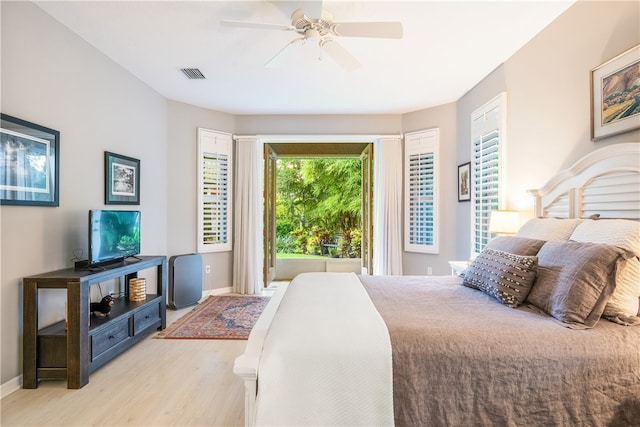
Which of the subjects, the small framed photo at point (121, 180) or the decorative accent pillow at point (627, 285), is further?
the small framed photo at point (121, 180)

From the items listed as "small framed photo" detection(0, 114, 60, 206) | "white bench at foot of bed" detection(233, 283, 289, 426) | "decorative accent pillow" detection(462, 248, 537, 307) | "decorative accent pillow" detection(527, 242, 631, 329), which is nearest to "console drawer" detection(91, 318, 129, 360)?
"small framed photo" detection(0, 114, 60, 206)

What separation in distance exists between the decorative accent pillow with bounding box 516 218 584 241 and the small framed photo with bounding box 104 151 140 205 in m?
3.75

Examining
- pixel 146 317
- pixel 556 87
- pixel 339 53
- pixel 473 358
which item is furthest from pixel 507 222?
pixel 146 317

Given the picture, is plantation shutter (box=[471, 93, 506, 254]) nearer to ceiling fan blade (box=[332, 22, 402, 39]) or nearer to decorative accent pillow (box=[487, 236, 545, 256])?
decorative accent pillow (box=[487, 236, 545, 256])

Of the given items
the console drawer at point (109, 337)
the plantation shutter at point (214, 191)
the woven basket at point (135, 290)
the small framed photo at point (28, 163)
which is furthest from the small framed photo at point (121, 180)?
the console drawer at point (109, 337)

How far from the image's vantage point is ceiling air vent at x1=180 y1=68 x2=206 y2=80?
3.27m

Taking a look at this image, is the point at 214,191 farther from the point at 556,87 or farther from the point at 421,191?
the point at 556,87

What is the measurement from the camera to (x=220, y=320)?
3.46 meters

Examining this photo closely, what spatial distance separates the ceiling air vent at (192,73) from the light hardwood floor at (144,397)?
280 centimetres

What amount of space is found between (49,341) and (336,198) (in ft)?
22.2

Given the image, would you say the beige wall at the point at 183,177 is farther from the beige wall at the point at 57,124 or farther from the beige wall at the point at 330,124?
the beige wall at the point at 330,124

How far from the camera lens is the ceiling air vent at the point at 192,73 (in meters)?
3.27

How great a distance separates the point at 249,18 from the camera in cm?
240

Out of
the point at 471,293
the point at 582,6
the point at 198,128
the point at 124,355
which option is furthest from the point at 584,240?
the point at 198,128
